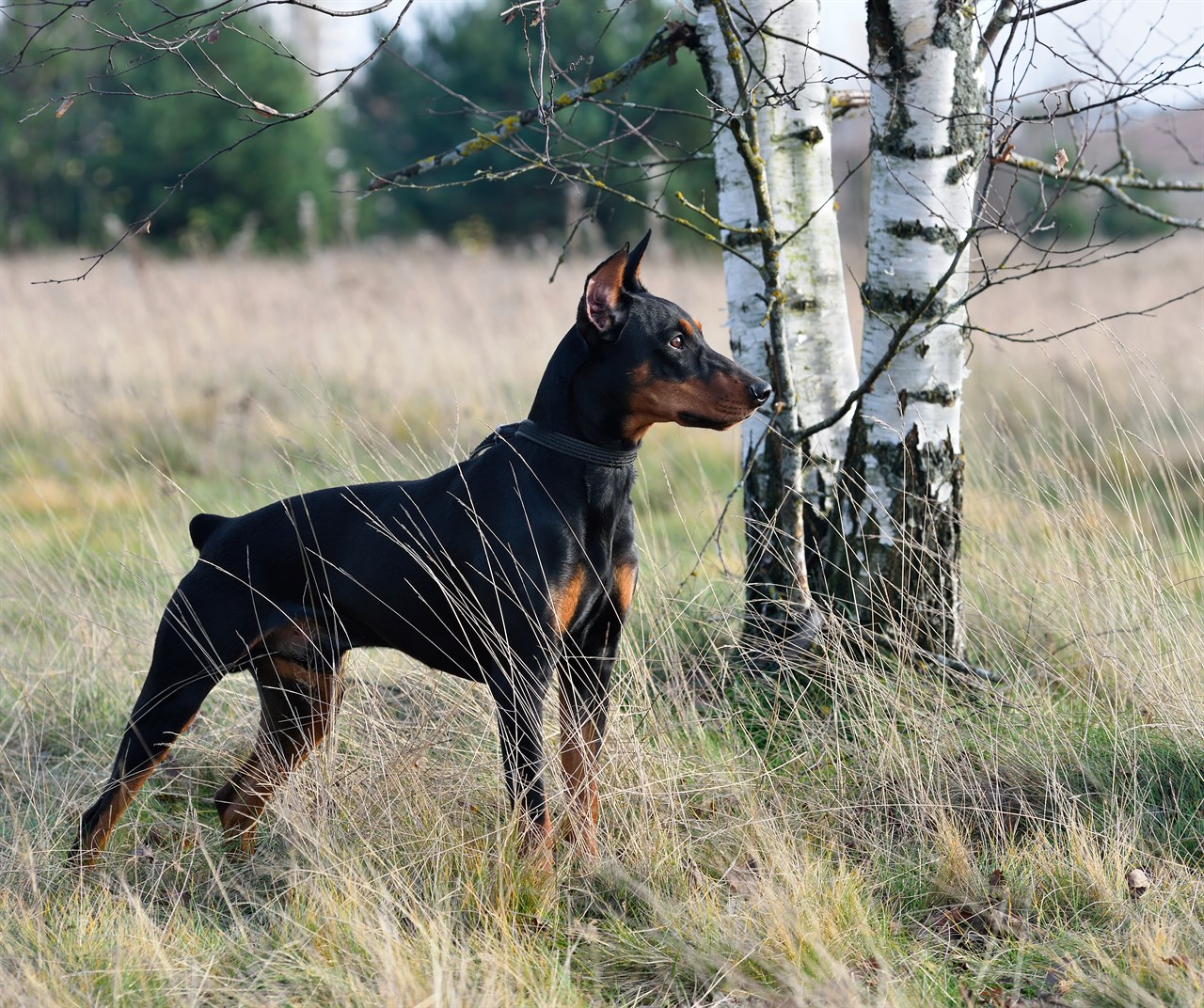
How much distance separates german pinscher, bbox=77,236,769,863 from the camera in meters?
2.93

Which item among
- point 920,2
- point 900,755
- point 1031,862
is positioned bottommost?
point 1031,862

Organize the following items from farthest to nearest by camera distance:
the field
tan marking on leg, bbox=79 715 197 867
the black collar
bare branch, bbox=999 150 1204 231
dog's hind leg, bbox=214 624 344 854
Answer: bare branch, bbox=999 150 1204 231 → dog's hind leg, bbox=214 624 344 854 → tan marking on leg, bbox=79 715 197 867 → the black collar → the field

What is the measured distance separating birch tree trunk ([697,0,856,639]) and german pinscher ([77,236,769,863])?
2.98ft

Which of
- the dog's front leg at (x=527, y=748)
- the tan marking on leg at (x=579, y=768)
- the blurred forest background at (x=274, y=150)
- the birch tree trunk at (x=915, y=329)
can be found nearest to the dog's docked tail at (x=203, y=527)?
the dog's front leg at (x=527, y=748)

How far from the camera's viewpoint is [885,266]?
377 centimetres

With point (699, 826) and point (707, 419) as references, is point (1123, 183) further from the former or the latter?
point (699, 826)

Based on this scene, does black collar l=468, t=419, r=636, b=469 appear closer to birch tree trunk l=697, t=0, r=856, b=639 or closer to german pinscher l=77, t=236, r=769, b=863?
german pinscher l=77, t=236, r=769, b=863

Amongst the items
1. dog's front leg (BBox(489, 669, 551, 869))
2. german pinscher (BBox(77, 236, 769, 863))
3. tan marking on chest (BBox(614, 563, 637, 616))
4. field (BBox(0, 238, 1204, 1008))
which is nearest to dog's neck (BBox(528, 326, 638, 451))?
german pinscher (BBox(77, 236, 769, 863))

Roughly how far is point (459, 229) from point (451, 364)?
13.6 metres

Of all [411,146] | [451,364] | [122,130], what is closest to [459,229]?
[411,146]

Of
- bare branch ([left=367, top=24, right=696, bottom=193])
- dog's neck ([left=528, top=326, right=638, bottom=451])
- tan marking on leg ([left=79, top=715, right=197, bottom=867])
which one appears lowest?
tan marking on leg ([left=79, top=715, right=197, bottom=867])

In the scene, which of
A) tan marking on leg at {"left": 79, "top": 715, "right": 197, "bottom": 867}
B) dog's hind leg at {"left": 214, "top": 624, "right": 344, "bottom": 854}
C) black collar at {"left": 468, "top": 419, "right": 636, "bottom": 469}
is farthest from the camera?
dog's hind leg at {"left": 214, "top": 624, "right": 344, "bottom": 854}

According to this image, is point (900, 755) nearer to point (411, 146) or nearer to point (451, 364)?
point (451, 364)

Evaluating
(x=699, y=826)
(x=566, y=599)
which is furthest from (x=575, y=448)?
(x=699, y=826)
